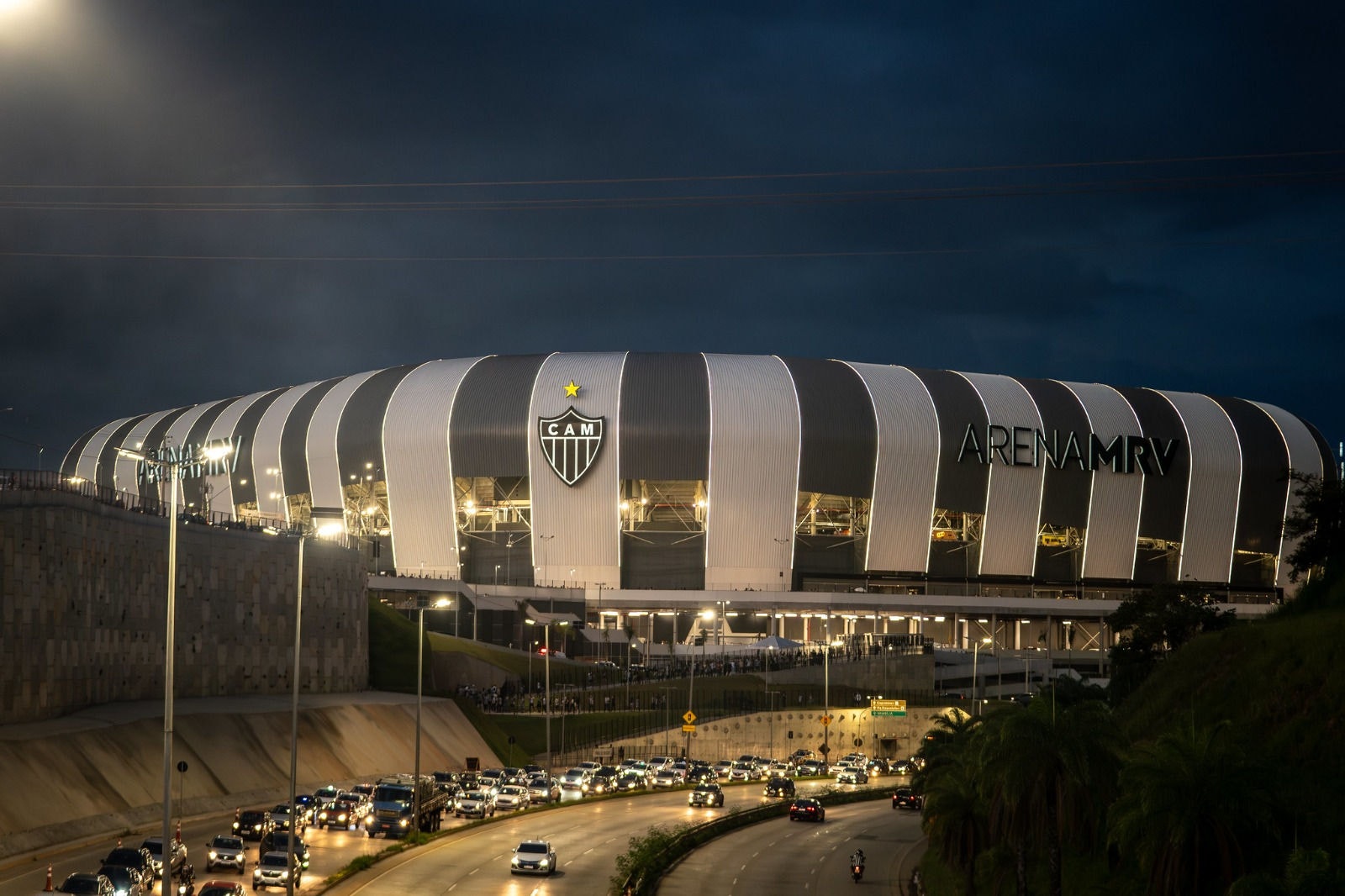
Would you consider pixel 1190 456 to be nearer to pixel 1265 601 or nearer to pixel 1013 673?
pixel 1265 601

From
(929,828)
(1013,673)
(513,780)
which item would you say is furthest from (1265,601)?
(929,828)

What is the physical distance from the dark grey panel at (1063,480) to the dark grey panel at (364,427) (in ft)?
170

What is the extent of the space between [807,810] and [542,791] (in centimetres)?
1066

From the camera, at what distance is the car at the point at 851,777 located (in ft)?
254

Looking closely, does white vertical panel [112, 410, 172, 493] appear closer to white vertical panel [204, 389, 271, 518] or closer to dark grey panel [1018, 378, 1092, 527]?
white vertical panel [204, 389, 271, 518]

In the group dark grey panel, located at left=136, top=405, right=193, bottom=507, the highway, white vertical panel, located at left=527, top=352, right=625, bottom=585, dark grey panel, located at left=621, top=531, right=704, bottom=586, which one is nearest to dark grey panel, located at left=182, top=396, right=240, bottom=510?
dark grey panel, located at left=136, top=405, right=193, bottom=507

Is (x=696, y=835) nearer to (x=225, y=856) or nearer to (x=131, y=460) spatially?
(x=225, y=856)

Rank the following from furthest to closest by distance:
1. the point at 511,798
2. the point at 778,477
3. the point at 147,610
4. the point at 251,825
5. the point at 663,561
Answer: the point at 663,561 → the point at 778,477 → the point at 511,798 → the point at 147,610 → the point at 251,825

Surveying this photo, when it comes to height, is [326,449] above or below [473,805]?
above

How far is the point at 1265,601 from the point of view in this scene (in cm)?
13025

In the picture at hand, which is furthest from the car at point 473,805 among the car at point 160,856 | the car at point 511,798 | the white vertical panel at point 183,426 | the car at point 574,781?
the white vertical panel at point 183,426

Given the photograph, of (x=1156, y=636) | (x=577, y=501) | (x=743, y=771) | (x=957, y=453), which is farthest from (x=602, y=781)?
(x=957, y=453)

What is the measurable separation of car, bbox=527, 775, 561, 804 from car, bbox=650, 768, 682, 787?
29.9ft

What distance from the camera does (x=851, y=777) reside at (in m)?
77.4
